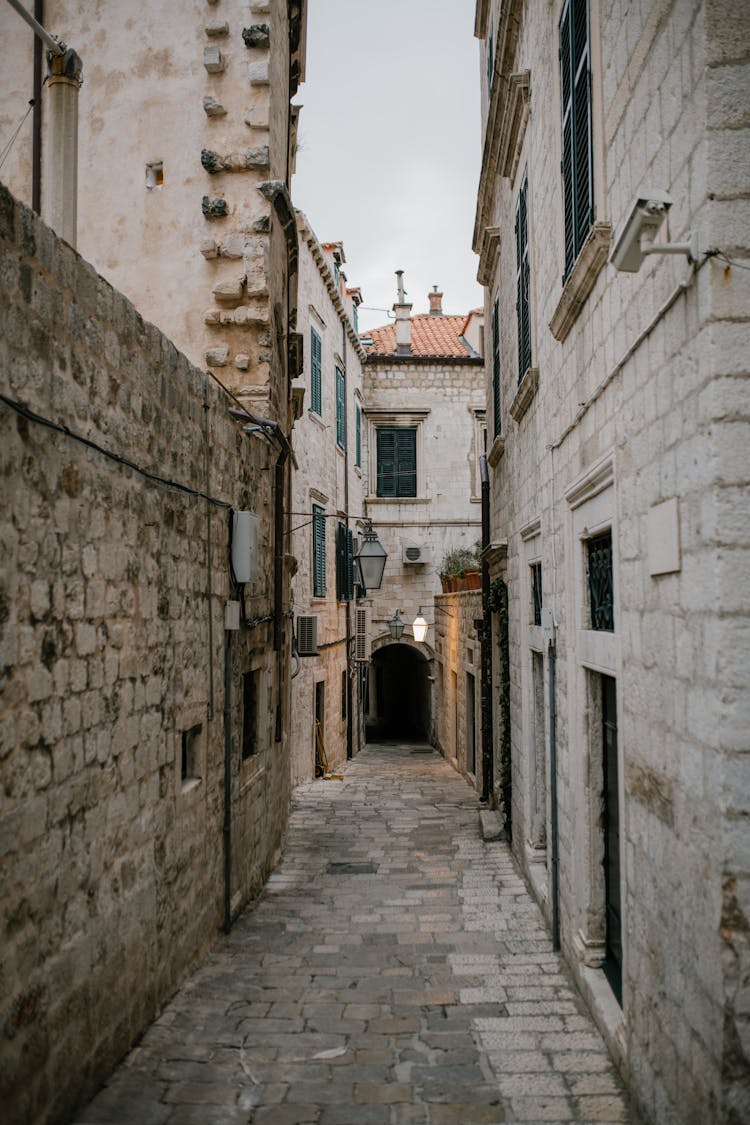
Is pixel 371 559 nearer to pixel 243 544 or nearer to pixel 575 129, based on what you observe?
pixel 243 544

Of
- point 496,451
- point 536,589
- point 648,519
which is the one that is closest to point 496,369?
point 496,451

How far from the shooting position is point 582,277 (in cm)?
470

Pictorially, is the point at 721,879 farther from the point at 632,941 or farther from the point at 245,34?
the point at 245,34

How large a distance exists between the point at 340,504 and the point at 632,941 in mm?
16264

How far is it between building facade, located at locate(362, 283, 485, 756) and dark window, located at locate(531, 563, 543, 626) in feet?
50.0

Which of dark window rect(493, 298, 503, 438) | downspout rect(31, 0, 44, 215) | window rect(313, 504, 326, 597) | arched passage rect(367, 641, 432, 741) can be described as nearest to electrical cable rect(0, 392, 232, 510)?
downspout rect(31, 0, 44, 215)

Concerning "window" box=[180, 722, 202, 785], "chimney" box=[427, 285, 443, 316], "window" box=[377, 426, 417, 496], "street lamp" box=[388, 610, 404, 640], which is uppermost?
"chimney" box=[427, 285, 443, 316]

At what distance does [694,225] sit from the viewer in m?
2.89

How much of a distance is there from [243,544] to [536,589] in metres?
2.82

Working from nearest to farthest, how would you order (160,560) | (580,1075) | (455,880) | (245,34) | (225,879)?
1. (580,1075)
2. (160,560)
3. (225,879)
4. (455,880)
5. (245,34)

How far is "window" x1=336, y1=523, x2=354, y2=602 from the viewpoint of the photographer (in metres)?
19.4

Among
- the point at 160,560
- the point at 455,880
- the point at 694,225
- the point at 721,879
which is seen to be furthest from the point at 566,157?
the point at 455,880

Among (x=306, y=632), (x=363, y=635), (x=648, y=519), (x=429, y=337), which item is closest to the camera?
(x=648, y=519)

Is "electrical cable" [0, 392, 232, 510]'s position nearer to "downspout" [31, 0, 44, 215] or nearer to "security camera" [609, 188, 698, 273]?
"security camera" [609, 188, 698, 273]
